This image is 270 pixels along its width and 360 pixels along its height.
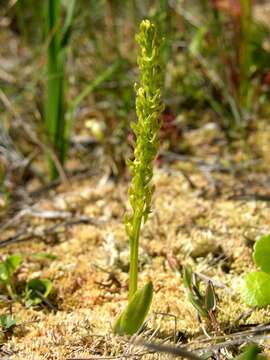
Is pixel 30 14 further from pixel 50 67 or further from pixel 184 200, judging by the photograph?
pixel 184 200

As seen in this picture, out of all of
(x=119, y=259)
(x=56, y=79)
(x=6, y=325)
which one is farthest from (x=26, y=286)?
(x=56, y=79)

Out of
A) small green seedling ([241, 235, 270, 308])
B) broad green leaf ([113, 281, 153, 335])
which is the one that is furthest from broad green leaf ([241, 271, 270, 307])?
broad green leaf ([113, 281, 153, 335])

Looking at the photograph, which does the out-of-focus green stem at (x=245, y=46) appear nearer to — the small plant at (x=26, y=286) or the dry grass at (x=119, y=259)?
the dry grass at (x=119, y=259)

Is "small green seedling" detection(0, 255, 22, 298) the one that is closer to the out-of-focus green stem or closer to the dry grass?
the dry grass

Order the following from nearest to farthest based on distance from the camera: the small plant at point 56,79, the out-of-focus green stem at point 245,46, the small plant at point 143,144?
the small plant at point 143,144, the small plant at point 56,79, the out-of-focus green stem at point 245,46

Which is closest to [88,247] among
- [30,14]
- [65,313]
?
[65,313]

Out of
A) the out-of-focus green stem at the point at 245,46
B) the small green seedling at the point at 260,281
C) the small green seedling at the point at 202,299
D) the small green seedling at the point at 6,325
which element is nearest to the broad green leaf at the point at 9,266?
the small green seedling at the point at 6,325
